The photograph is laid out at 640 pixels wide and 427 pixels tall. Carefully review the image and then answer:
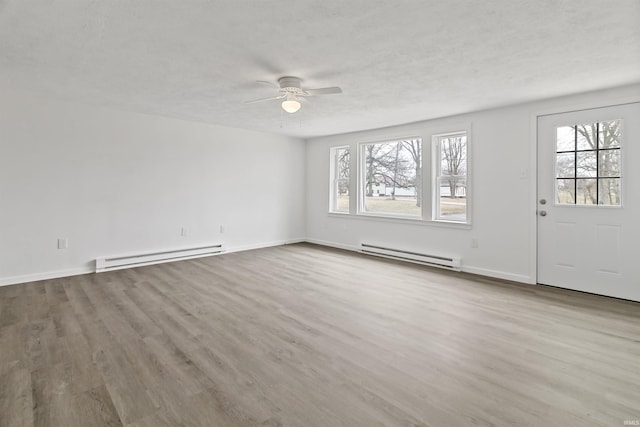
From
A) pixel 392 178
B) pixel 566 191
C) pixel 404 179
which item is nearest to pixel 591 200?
pixel 566 191

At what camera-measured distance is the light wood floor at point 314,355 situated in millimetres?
1763

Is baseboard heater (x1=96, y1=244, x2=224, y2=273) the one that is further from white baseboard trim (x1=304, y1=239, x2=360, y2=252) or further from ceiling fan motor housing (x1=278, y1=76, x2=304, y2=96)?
ceiling fan motor housing (x1=278, y1=76, x2=304, y2=96)

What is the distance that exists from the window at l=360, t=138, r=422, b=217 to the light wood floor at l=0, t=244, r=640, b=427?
6.55 feet

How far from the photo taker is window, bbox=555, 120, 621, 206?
3604mm

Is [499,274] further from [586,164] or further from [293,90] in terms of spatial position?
[293,90]

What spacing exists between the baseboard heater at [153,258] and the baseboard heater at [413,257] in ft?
9.24

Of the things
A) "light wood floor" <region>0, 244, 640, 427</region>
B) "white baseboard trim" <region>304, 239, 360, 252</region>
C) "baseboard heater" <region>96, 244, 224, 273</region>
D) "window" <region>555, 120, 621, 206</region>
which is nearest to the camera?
"light wood floor" <region>0, 244, 640, 427</region>

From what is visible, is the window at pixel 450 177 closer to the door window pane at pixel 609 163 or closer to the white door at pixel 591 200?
the white door at pixel 591 200

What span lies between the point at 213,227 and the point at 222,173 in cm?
103

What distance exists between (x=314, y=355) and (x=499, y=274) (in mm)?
3302

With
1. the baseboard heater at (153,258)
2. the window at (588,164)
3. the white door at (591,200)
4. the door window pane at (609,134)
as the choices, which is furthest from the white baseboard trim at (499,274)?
the baseboard heater at (153,258)

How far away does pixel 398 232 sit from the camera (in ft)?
18.6

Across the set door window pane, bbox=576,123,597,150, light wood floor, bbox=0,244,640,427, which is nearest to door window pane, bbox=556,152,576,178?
door window pane, bbox=576,123,597,150

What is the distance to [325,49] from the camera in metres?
2.65
